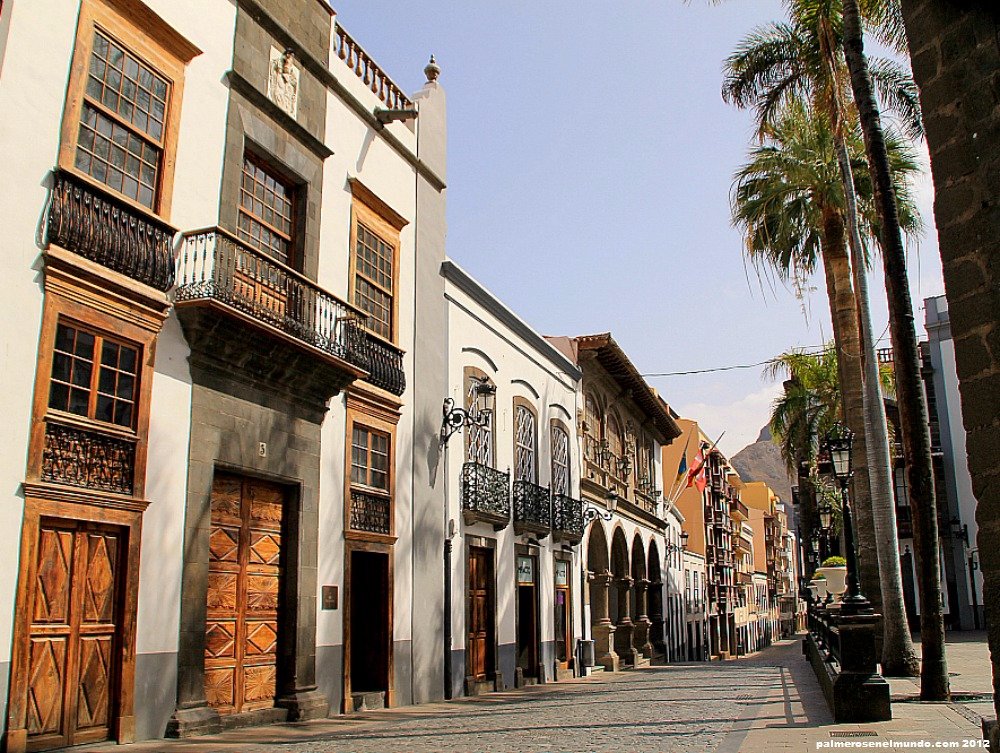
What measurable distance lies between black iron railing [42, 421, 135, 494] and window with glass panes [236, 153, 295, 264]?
3.90 meters

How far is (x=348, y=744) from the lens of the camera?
10.5 meters

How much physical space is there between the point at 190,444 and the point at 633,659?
940 inches

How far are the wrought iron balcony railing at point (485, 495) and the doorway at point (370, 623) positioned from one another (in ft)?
11.3

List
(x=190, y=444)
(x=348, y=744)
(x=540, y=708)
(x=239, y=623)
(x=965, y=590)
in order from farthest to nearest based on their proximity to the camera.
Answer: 1. (x=965, y=590)
2. (x=540, y=708)
3. (x=239, y=623)
4. (x=190, y=444)
5. (x=348, y=744)

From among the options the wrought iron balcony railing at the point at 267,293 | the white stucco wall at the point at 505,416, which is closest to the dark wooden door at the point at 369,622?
the white stucco wall at the point at 505,416

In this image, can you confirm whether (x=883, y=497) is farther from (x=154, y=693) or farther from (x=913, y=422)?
(x=154, y=693)

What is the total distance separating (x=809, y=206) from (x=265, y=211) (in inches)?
543

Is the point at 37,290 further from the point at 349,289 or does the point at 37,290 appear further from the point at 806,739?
the point at 806,739

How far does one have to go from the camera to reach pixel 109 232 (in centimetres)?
1020

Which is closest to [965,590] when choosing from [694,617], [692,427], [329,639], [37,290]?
[694,617]

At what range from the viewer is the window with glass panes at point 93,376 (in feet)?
31.6

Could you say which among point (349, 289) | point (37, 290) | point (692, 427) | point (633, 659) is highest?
point (692, 427)

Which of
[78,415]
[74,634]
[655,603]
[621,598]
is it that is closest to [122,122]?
[78,415]

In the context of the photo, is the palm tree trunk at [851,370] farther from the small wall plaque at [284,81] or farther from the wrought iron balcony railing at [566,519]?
the small wall plaque at [284,81]
